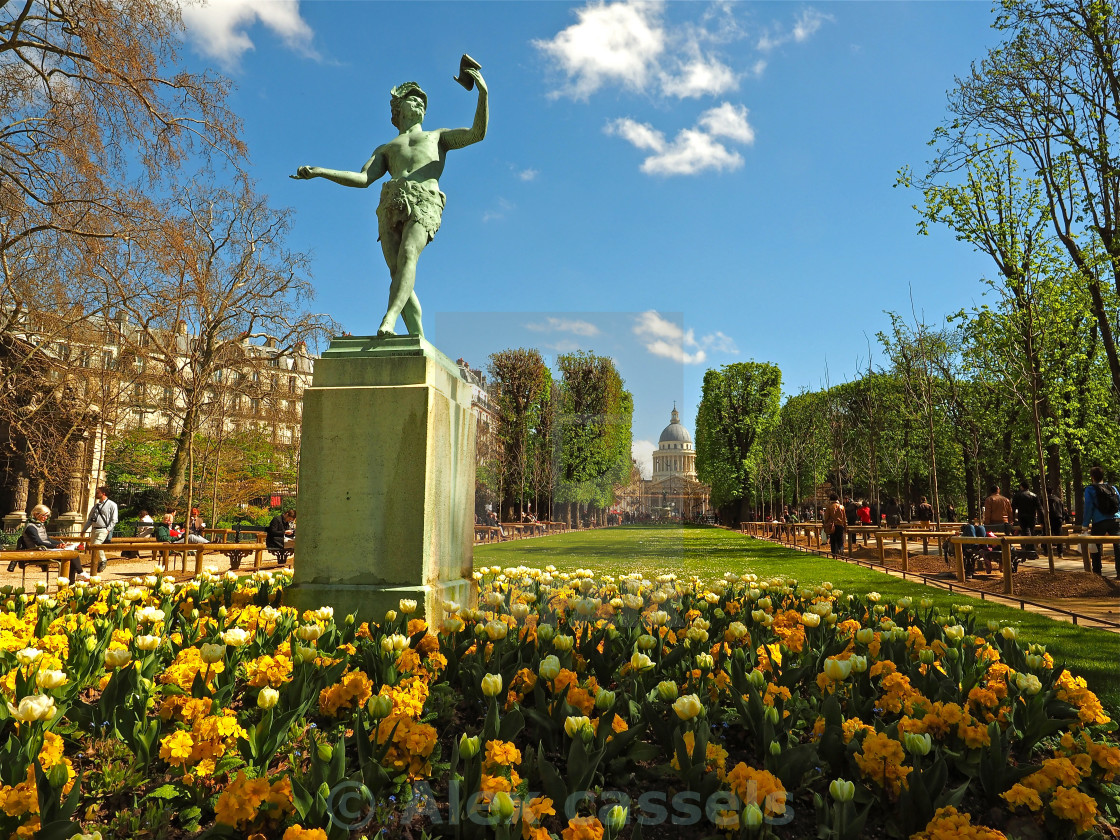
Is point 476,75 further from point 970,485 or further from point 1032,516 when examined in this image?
point 970,485

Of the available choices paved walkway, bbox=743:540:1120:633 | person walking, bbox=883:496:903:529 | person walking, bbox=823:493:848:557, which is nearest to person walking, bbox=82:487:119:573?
paved walkway, bbox=743:540:1120:633

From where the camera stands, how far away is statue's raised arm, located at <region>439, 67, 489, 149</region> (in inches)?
204

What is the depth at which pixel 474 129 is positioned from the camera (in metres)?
5.41

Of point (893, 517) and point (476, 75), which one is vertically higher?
point (476, 75)

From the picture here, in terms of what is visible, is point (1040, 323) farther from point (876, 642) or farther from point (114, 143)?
point (114, 143)

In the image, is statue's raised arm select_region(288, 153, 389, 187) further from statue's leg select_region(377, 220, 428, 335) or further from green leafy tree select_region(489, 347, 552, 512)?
green leafy tree select_region(489, 347, 552, 512)

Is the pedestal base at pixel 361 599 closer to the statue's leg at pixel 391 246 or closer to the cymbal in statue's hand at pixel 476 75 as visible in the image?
the statue's leg at pixel 391 246

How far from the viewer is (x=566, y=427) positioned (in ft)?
90.3

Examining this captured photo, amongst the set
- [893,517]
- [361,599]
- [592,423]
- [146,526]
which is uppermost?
[592,423]

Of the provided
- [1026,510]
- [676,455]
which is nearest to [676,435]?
[676,455]

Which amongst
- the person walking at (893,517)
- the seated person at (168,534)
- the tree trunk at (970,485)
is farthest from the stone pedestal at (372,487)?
the tree trunk at (970,485)

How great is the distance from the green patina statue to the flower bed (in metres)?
2.52

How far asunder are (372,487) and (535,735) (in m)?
2.31

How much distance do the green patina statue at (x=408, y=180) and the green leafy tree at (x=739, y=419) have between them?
37705 millimetres
